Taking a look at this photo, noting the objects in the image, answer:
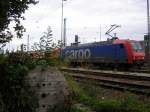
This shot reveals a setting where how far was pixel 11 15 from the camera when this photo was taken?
9.06 metres

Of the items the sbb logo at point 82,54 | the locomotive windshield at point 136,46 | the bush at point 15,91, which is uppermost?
the locomotive windshield at point 136,46

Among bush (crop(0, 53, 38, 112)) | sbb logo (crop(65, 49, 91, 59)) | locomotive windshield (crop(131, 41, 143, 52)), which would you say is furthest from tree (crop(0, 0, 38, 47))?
sbb logo (crop(65, 49, 91, 59))

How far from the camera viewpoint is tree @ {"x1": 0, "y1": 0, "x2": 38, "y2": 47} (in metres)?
8.26

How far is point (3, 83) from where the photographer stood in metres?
8.02

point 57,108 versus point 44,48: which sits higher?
point 44,48

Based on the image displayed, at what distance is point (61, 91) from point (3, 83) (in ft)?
3.95

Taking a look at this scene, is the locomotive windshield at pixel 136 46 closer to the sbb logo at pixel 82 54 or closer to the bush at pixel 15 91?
the sbb logo at pixel 82 54

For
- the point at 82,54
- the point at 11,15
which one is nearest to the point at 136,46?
the point at 82,54

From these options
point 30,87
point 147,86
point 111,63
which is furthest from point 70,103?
point 111,63

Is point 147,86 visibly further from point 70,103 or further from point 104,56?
point 104,56

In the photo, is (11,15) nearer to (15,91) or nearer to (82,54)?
(15,91)

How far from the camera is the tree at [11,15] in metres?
8.26

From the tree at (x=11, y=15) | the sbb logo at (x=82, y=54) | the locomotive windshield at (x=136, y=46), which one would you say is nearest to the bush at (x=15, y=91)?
the tree at (x=11, y=15)

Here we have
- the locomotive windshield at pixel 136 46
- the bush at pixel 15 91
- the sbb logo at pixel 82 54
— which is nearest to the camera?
the bush at pixel 15 91
